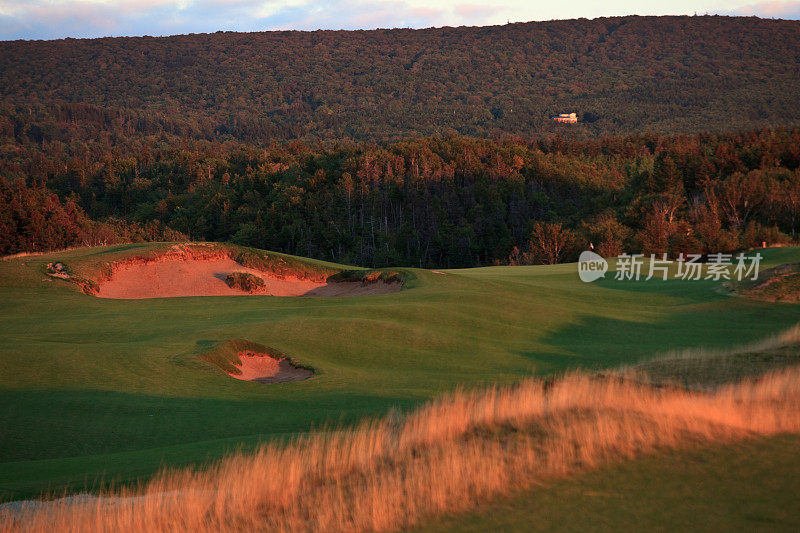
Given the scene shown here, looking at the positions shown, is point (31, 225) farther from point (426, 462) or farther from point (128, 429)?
point (426, 462)

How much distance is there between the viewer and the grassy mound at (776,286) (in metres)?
23.1

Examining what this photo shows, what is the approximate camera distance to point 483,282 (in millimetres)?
26703

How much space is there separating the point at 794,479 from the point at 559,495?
2.13m

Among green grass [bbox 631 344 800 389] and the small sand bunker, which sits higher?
green grass [bbox 631 344 800 389]

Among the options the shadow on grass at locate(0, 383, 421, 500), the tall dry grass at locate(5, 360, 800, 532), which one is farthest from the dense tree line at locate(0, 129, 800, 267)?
the tall dry grass at locate(5, 360, 800, 532)

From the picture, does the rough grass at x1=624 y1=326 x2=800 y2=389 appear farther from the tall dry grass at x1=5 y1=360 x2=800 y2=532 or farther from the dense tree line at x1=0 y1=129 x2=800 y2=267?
the dense tree line at x1=0 y1=129 x2=800 y2=267

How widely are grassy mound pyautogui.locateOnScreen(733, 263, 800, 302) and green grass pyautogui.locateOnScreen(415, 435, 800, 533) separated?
18268 millimetres

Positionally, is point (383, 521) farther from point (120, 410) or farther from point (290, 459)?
point (120, 410)

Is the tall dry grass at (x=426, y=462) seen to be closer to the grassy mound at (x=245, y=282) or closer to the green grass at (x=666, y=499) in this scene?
the green grass at (x=666, y=499)

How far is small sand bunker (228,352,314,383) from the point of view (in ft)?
49.4

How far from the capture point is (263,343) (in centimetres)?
1631

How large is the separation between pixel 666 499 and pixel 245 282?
982 inches

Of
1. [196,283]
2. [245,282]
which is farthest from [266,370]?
[196,283]

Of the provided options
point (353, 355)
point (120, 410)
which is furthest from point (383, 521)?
point (353, 355)
